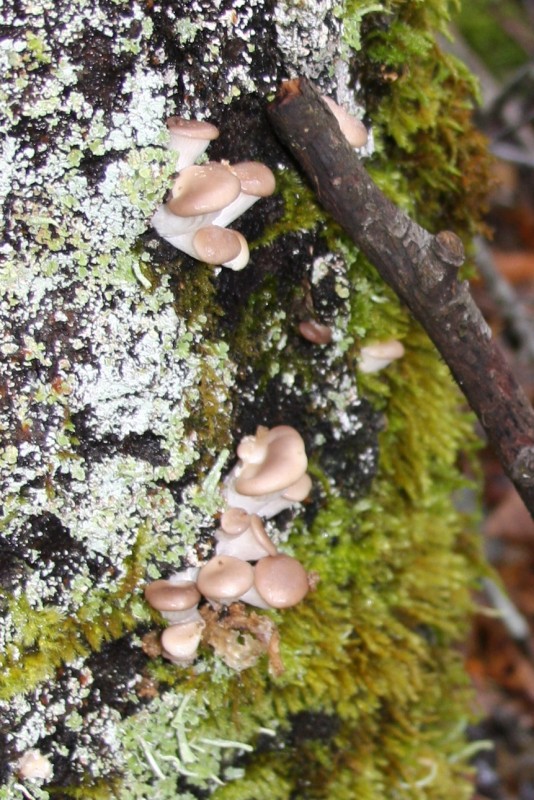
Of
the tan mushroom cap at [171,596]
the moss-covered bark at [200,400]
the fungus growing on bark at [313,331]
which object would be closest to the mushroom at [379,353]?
the moss-covered bark at [200,400]

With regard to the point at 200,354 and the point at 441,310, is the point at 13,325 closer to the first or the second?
the point at 200,354

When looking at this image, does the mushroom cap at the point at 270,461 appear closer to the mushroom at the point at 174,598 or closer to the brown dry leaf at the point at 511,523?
the mushroom at the point at 174,598

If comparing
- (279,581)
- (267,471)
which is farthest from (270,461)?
(279,581)

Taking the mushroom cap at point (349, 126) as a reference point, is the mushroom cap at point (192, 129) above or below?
below

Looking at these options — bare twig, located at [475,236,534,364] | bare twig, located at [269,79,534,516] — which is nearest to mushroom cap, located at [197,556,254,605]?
bare twig, located at [269,79,534,516]

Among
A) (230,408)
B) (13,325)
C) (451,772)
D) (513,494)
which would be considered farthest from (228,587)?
(513,494)

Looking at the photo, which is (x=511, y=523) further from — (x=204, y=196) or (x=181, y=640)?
(x=204, y=196)

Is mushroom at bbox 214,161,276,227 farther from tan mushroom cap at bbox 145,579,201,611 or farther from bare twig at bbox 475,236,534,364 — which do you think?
bare twig at bbox 475,236,534,364
